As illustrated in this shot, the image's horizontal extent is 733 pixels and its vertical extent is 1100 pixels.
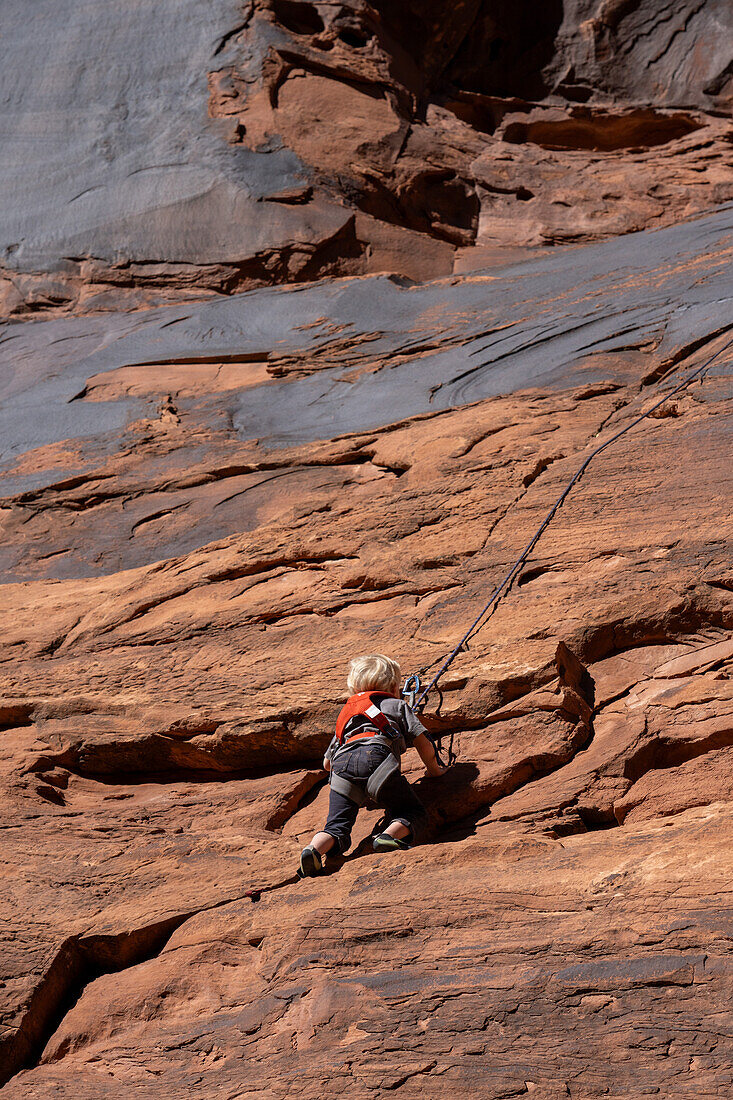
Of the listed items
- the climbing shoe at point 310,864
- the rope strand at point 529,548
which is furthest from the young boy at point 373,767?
the rope strand at point 529,548

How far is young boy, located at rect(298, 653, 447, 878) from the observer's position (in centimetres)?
392

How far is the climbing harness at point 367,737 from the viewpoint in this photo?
3.97 metres

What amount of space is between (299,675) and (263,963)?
1.64 m

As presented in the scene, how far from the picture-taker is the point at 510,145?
1193 centimetres

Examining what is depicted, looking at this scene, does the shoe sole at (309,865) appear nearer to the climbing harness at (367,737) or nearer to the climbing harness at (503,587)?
the climbing harness at (367,737)

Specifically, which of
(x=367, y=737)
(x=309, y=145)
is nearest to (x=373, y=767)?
(x=367, y=737)

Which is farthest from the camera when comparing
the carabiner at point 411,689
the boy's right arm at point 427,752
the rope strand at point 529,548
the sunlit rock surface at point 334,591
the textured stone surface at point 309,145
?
the textured stone surface at point 309,145

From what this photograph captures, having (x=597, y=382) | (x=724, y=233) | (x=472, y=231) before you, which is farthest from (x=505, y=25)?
(x=597, y=382)

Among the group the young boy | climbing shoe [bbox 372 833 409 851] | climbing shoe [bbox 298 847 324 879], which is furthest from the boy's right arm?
climbing shoe [bbox 298 847 324 879]

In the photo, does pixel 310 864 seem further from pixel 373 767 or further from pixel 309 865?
pixel 373 767

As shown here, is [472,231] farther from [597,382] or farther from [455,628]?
[455,628]

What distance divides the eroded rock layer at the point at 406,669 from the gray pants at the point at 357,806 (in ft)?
0.47

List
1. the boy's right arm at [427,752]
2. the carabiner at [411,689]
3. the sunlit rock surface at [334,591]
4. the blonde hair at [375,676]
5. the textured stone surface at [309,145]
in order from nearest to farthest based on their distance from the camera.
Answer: the sunlit rock surface at [334,591] < the boy's right arm at [427,752] < the blonde hair at [375,676] < the carabiner at [411,689] < the textured stone surface at [309,145]

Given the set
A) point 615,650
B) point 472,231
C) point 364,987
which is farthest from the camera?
point 472,231
